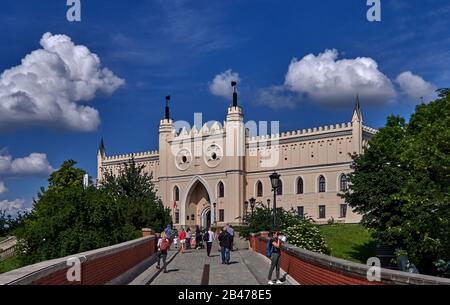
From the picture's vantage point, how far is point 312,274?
12539mm

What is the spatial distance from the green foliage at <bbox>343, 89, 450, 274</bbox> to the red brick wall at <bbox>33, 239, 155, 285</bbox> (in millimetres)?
11178

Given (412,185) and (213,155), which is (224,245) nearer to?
(412,185)

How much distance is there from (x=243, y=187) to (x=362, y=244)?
813 inches

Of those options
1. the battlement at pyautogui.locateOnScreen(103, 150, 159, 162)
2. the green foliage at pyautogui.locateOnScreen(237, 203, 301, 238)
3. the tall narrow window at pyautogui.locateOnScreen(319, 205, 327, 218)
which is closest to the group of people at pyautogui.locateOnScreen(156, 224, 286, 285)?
the green foliage at pyautogui.locateOnScreen(237, 203, 301, 238)

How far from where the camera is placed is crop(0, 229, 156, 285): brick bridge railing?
26.6 feet

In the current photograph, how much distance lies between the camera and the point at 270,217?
110 feet

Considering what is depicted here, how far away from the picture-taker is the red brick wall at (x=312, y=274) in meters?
9.48

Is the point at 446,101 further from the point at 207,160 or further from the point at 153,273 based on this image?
the point at 207,160

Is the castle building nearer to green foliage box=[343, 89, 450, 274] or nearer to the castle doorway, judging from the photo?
the castle doorway

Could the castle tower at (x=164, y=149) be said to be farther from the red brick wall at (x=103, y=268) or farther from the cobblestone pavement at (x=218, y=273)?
the red brick wall at (x=103, y=268)

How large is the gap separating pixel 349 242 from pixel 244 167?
68.5 ft

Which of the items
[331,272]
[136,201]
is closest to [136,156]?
[136,201]
